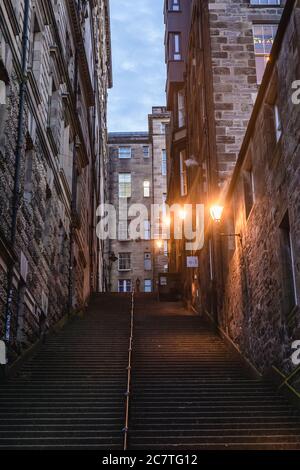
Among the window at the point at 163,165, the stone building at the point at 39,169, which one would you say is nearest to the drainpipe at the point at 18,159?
the stone building at the point at 39,169

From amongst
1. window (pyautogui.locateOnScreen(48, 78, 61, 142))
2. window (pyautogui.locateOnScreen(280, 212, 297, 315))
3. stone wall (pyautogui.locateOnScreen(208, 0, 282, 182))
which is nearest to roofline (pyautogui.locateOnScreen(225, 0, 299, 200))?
window (pyautogui.locateOnScreen(280, 212, 297, 315))

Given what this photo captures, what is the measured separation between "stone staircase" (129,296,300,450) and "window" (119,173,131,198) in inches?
1396

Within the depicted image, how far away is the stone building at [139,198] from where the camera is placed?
48750mm

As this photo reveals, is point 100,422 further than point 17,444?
Yes

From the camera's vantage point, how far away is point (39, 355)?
14.6 metres

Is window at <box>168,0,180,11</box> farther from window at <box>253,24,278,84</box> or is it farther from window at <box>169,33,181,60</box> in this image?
window at <box>253,24,278,84</box>

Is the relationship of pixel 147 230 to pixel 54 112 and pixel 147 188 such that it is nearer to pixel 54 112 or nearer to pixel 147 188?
pixel 147 188

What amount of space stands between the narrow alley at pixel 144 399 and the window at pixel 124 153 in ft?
122

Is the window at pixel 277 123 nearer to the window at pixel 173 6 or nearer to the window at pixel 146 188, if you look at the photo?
the window at pixel 173 6

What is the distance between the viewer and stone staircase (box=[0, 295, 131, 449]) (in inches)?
351
